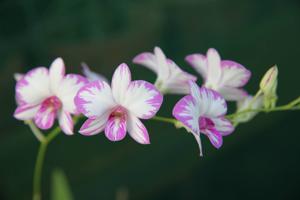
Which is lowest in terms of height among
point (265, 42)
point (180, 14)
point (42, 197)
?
point (42, 197)

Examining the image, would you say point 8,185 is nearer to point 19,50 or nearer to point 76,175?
point 76,175

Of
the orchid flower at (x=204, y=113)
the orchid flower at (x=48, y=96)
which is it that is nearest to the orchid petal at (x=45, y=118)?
the orchid flower at (x=48, y=96)

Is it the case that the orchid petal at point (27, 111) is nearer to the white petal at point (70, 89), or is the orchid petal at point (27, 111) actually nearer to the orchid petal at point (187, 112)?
the white petal at point (70, 89)

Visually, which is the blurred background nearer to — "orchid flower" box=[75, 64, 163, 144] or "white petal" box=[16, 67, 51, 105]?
"white petal" box=[16, 67, 51, 105]

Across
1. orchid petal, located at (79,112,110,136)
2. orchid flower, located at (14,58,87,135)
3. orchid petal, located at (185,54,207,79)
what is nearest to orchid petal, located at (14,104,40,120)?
orchid flower, located at (14,58,87,135)

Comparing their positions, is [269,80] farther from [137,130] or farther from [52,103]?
[52,103]

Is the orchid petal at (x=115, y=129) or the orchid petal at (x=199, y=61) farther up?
the orchid petal at (x=199, y=61)

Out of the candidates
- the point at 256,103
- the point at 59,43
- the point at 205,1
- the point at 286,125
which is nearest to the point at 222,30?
the point at 205,1
